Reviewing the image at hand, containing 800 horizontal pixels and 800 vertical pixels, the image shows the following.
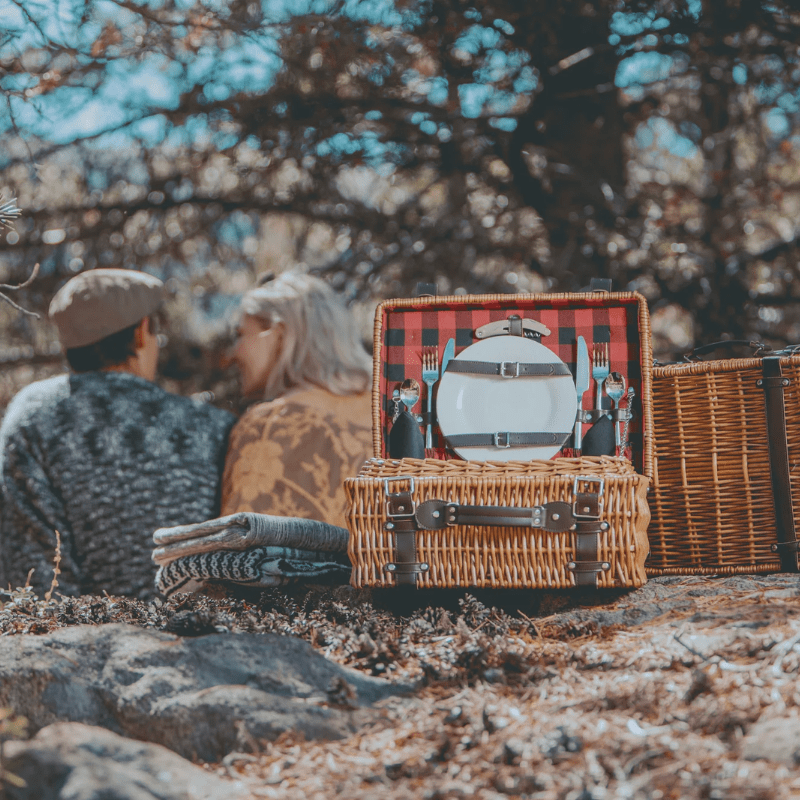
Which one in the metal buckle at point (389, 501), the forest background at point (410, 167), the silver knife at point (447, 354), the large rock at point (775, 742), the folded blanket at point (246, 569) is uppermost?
the forest background at point (410, 167)

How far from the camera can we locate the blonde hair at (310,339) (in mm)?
2900

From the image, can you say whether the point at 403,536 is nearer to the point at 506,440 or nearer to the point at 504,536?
the point at 504,536

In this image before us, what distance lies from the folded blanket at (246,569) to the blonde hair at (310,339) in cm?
100

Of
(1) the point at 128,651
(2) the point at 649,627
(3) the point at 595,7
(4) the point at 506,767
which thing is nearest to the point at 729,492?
(2) the point at 649,627

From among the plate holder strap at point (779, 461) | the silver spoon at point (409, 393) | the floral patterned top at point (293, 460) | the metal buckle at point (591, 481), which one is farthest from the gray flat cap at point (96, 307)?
the plate holder strap at point (779, 461)

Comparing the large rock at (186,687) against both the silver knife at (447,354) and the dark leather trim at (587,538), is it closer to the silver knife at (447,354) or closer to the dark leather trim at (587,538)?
the dark leather trim at (587,538)

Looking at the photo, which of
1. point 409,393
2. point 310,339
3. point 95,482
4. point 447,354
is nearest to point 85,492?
point 95,482

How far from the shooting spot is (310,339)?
115 inches

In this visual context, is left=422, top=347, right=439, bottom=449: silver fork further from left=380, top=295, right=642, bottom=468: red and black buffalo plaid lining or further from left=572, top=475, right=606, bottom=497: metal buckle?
left=572, top=475, right=606, bottom=497: metal buckle

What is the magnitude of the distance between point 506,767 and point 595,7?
351 centimetres

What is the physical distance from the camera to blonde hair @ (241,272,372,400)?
2900 mm

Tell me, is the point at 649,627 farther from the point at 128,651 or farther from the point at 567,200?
the point at 567,200

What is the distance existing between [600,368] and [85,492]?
1642 millimetres

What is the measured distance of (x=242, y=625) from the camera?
152 cm
